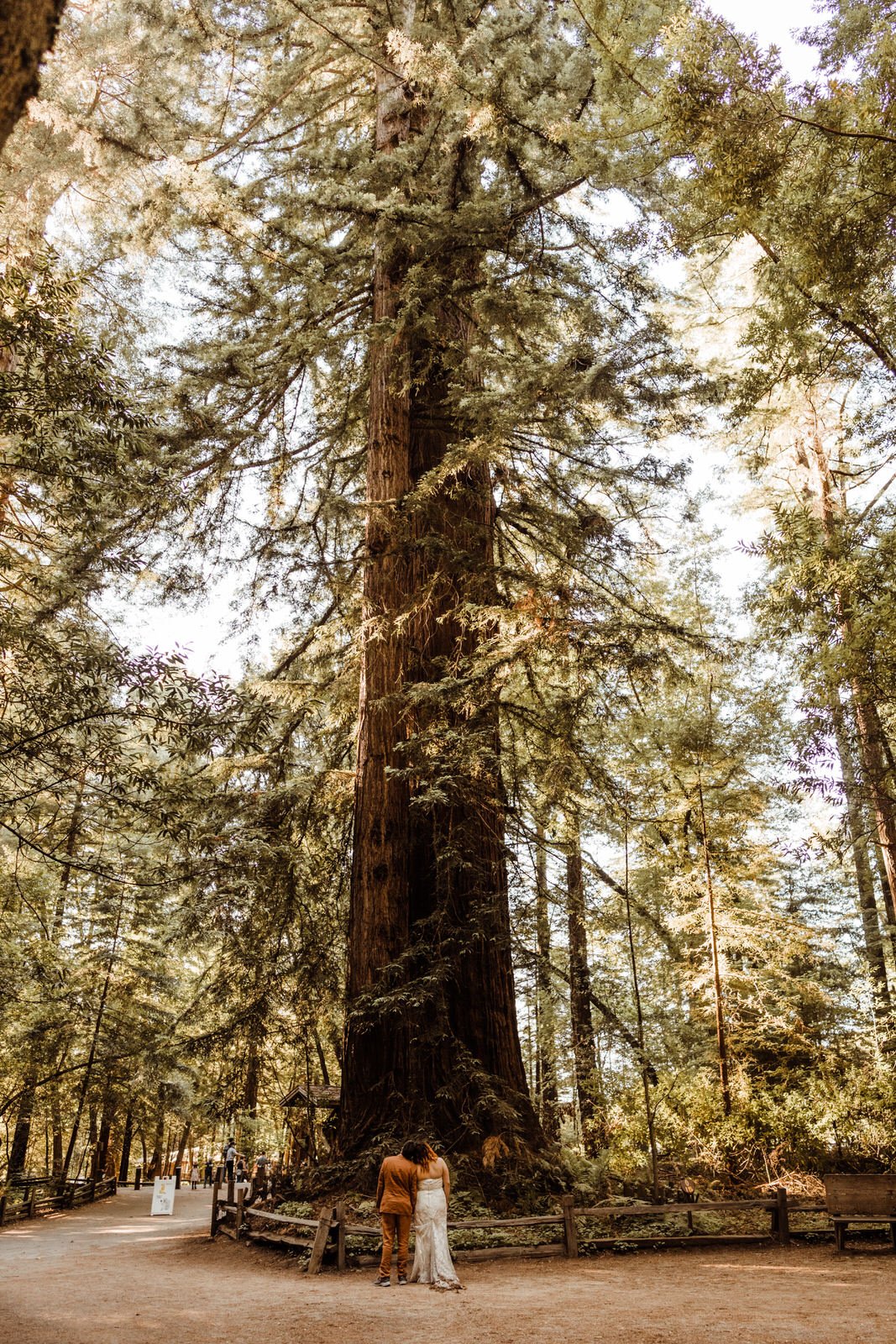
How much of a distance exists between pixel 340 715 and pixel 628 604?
4219 mm

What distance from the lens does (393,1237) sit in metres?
7.06

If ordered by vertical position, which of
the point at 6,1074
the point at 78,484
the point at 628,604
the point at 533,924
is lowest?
the point at 6,1074

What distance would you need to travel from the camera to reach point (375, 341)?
30.7 ft

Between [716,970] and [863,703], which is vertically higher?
[863,703]

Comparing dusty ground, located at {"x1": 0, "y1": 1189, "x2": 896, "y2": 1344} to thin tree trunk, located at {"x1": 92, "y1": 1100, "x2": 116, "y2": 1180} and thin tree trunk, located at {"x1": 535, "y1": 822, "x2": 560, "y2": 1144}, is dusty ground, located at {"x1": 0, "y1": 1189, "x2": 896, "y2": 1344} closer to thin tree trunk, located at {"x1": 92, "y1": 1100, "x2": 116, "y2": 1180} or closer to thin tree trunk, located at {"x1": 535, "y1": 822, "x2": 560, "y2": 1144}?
thin tree trunk, located at {"x1": 535, "y1": 822, "x2": 560, "y2": 1144}

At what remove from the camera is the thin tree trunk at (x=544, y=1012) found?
8906mm

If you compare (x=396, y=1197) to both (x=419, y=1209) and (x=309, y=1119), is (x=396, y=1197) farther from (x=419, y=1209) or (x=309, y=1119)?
(x=309, y=1119)

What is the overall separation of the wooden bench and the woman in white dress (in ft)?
13.7

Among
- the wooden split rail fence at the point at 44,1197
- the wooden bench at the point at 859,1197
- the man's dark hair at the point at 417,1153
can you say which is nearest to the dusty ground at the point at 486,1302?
the wooden bench at the point at 859,1197

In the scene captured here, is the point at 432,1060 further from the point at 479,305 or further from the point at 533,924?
the point at 479,305

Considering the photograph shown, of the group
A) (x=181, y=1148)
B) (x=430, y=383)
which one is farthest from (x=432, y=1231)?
(x=181, y=1148)

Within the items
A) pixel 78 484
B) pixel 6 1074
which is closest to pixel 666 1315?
pixel 78 484

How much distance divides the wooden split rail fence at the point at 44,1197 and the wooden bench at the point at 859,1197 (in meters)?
13.7

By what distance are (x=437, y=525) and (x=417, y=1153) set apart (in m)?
6.91
